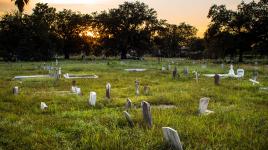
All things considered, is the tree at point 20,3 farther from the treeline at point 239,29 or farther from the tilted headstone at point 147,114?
the treeline at point 239,29

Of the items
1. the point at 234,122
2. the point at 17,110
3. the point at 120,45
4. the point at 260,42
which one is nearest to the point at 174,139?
the point at 234,122

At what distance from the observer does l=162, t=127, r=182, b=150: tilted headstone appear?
25.4ft

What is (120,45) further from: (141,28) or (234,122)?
(234,122)

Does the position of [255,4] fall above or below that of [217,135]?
above

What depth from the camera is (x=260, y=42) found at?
72.1 m

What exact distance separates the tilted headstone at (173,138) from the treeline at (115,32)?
64775mm

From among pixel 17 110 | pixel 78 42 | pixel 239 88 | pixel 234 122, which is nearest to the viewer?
pixel 234 122

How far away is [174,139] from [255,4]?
72.2 meters

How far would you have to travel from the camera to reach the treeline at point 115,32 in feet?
238

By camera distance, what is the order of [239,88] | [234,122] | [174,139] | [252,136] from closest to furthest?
[174,139], [252,136], [234,122], [239,88]

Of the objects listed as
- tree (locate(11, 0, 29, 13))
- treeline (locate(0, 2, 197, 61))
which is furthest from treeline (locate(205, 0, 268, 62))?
tree (locate(11, 0, 29, 13))

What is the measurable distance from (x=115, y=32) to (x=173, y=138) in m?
86.2

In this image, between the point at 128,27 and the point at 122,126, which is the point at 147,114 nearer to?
the point at 122,126

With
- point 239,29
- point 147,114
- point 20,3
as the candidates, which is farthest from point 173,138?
point 239,29
